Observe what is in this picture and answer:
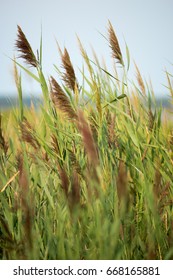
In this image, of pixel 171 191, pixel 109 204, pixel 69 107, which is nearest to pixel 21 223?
pixel 109 204

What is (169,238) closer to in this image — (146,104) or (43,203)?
(43,203)

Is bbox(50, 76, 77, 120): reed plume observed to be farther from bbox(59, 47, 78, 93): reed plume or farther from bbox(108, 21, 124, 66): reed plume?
bbox(108, 21, 124, 66): reed plume

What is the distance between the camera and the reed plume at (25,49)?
1.28m

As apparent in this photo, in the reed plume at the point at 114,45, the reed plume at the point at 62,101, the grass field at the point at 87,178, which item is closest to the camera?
the grass field at the point at 87,178

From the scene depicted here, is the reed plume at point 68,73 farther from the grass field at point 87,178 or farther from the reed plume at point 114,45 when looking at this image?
the reed plume at point 114,45

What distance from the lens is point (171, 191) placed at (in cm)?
130

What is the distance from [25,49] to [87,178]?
0.61 metres

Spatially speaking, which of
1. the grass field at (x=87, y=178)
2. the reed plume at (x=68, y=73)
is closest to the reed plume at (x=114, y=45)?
the grass field at (x=87, y=178)

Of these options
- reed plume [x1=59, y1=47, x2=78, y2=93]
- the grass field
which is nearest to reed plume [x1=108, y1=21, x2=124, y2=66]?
the grass field

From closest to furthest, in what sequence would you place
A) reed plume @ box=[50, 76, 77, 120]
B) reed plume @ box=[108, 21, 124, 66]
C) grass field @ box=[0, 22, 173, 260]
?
1. grass field @ box=[0, 22, 173, 260]
2. reed plume @ box=[50, 76, 77, 120]
3. reed plume @ box=[108, 21, 124, 66]

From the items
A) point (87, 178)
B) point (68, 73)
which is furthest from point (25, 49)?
point (87, 178)

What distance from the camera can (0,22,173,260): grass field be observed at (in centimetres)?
96

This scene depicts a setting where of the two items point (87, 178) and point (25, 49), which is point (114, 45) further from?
point (87, 178)

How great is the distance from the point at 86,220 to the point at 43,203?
0.88ft
